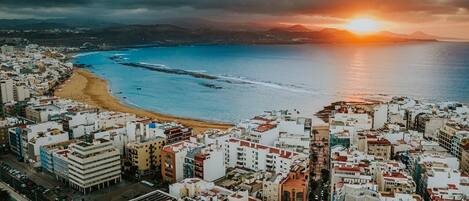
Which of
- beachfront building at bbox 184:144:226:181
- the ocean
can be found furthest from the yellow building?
the ocean

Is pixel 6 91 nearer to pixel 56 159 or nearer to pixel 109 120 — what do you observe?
pixel 109 120

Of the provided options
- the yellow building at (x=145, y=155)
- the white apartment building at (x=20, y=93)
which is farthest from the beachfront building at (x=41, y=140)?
the white apartment building at (x=20, y=93)

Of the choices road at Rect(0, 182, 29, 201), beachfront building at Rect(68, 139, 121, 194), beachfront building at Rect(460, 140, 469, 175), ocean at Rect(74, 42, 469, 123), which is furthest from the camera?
ocean at Rect(74, 42, 469, 123)

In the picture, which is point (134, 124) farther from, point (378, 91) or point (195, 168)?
point (378, 91)

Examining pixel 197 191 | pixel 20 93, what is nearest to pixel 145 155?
pixel 197 191

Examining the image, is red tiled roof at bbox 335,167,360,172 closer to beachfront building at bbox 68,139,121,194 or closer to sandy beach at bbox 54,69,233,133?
beachfront building at bbox 68,139,121,194
